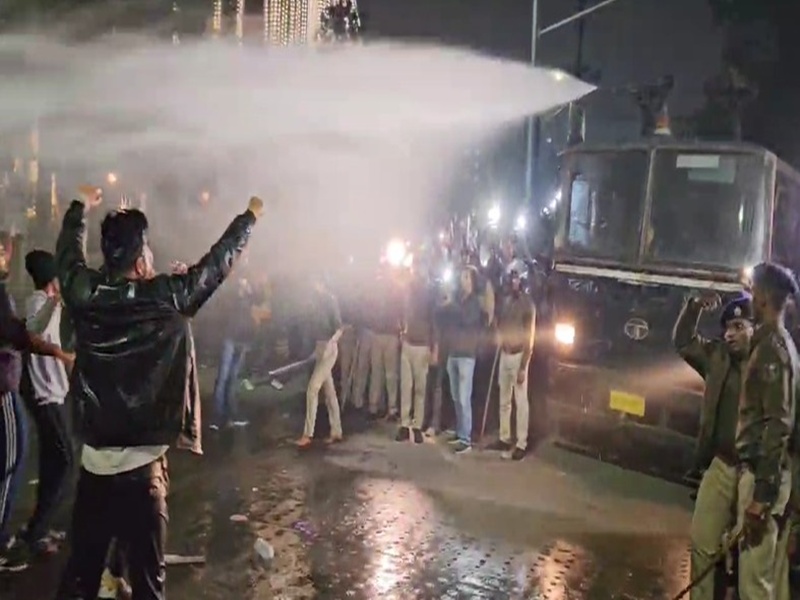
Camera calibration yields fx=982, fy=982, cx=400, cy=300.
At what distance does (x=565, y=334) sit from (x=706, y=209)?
1724mm

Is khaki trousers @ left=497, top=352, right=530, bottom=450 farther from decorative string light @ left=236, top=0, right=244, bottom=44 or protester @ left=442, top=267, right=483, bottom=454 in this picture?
decorative string light @ left=236, top=0, right=244, bottom=44

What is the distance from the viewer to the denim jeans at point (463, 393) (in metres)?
10.1

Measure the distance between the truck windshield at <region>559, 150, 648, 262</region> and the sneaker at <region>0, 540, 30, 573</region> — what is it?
5402mm

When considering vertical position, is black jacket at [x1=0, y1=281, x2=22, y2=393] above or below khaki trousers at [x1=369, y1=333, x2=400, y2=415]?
above

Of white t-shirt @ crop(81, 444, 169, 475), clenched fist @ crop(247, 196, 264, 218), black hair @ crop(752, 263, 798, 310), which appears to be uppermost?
clenched fist @ crop(247, 196, 264, 218)

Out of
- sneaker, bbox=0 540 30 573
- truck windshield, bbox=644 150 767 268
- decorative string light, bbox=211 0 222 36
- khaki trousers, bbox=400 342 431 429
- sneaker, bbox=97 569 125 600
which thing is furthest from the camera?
decorative string light, bbox=211 0 222 36

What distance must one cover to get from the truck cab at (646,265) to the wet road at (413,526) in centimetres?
68

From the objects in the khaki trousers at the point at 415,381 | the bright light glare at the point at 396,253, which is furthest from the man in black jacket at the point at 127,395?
the bright light glare at the point at 396,253

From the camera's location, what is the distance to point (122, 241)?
4168mm

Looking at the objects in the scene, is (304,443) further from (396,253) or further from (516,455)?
(396,253)

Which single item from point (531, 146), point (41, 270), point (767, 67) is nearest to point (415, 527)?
point (41, 270)

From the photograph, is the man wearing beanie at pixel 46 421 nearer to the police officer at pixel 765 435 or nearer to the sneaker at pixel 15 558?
A: the sneaker at pixel 15 558

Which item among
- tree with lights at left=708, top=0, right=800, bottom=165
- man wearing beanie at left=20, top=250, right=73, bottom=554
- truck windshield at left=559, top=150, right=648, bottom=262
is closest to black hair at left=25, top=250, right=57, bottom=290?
man wearing beanie at left=20, top=250, right=73, bottom=554

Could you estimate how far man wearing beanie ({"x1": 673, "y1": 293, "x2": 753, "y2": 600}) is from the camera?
196 inches
